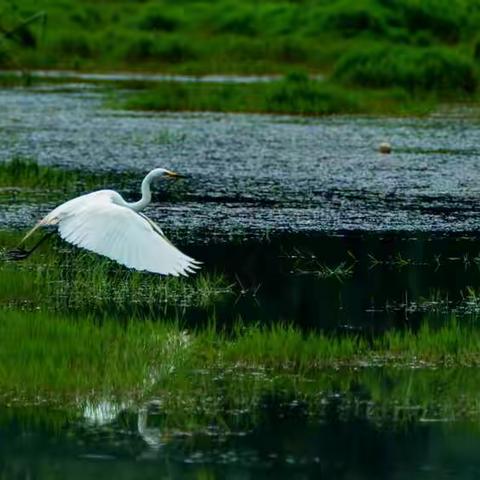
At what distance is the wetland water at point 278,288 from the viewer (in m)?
7.75

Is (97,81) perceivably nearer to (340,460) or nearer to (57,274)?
(57,274)

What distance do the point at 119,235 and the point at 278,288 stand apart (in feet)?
7.52

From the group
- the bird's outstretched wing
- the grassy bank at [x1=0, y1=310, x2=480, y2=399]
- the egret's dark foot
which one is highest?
the bird's outstretched wing

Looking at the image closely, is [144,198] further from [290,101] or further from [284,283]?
[290,101]

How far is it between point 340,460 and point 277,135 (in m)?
17.0

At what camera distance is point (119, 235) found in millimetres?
10367

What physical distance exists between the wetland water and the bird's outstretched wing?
1.84 ft

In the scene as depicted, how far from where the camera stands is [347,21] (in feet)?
135

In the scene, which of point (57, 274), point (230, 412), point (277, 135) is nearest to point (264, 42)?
point (277, 135)

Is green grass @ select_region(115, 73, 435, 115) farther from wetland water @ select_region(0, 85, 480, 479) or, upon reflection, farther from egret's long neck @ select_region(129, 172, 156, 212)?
egret's long neck @ select_region(129, 172, 156, 212)

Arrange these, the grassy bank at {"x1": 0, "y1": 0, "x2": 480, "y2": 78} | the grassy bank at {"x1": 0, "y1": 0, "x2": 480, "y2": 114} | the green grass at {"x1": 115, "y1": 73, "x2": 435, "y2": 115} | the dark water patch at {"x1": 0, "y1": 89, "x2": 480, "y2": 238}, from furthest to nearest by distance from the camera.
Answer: the grassy bank at {"x1": 0, "y1": 0, "x2": 480, "y2": 78} < the grassy bank at {"x1": 0, "y1": 0, "x2": 480, "y2": 114} < the green grass at {"x1": 115, "y1": 73, "x2": 435, "y2": 115} < the dark water patch at {"x1": 0, "y1": 89, "x2": 480, "y2": 238}

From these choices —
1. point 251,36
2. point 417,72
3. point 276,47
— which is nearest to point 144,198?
point 417,72

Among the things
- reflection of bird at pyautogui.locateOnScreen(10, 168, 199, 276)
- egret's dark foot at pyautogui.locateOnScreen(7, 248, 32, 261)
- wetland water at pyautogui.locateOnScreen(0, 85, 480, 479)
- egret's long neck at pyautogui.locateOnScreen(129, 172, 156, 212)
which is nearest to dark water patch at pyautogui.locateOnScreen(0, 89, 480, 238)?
wetland water at pyautogui.locateOnScreen(0, 85, 480, 479)

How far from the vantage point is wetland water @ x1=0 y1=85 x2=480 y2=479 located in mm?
7754
